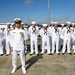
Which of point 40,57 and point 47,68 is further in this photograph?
point 40,57

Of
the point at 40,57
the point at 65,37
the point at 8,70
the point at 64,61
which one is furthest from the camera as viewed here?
the point at 65,37

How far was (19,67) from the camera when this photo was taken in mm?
7570

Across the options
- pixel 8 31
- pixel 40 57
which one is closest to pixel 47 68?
pixel 40 57

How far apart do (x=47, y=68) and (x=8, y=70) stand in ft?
5.49

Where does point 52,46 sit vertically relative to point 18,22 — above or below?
below

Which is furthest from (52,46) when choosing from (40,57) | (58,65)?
(58,65)

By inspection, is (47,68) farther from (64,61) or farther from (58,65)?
(64,61)

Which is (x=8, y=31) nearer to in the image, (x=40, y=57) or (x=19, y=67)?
(x=40, y=57)

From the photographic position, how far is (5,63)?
835 centimetres

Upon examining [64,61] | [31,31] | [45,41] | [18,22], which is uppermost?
[18,22]

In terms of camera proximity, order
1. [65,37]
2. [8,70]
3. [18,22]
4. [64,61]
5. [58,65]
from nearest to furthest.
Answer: [18,22], [8,70], [58,65], [64,61], [65,37]

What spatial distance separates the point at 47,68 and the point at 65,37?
10.4 feet

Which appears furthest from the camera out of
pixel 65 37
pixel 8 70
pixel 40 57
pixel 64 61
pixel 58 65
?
pixel 65 37

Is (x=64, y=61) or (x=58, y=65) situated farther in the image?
(x=64, y=61)
